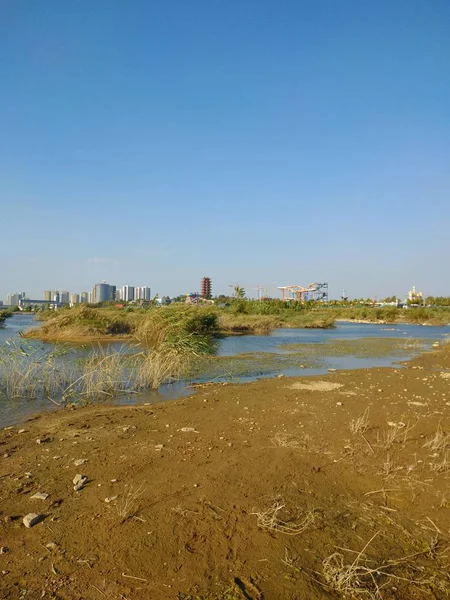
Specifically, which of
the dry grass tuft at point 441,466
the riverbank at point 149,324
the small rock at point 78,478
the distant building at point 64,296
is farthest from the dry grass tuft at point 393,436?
the distant building at point 64,296

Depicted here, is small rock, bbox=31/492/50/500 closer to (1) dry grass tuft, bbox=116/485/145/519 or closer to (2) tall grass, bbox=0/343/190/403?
(1) dry grass tuft, bbox=116/485/145/519

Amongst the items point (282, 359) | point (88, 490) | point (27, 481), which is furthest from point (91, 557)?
point (282, 359)

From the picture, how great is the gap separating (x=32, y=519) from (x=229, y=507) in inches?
73.2

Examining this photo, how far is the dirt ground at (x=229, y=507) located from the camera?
3.24m

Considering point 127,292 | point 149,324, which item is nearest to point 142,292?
point 127,292

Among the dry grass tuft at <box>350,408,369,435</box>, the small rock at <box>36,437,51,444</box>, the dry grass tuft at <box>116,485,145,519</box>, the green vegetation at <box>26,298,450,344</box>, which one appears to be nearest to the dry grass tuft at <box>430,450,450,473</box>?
the dry grass tuft at <box>350,408,369,435</box>

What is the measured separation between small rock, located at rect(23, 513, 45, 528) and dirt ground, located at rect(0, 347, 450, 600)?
0.16 ft

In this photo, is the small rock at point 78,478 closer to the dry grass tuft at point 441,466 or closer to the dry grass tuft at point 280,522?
the dry grass tuft at point 280,522

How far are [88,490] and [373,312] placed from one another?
7597 centimetres

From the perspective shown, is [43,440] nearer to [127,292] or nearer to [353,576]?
[353,576]

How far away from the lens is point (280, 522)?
4.01 m

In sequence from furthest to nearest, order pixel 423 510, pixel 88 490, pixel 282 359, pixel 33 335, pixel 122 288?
pixel 122 288
pixel 33 335
pixel 282 359
pixel 88 490
pixel 423 510

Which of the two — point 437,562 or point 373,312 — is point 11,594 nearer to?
point 437,562

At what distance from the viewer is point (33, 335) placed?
30.2 metres
